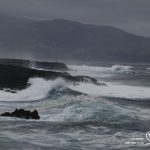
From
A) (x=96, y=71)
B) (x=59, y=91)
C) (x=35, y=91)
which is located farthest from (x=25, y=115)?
(x=96, y=71)

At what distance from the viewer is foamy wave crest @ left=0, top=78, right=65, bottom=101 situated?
37237 mm

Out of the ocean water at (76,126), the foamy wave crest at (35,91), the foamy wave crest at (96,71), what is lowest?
the ocean water at (76,126)

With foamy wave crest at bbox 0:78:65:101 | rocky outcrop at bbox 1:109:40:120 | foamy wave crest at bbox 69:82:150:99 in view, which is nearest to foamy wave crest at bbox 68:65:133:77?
foamy wave crest at bbox 69:82:150:99

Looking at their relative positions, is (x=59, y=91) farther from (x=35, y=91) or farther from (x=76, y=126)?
(x=76, y=126)

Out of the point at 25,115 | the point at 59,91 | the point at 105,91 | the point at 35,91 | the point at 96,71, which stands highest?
the point at 96,71

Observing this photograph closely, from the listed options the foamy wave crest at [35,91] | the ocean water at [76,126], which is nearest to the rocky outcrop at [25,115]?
the ocean water at [76,126]

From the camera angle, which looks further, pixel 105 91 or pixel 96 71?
pixel 96 71

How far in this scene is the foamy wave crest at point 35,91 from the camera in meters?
37.2

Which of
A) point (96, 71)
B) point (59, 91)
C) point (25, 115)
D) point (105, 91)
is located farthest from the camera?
point (96, 71)

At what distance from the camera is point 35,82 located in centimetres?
4338

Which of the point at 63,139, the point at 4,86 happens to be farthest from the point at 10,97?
the point at 63,139

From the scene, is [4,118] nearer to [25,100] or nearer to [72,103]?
[72,103]

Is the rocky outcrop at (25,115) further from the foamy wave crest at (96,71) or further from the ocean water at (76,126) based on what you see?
the foamy wave crest at (96,71)

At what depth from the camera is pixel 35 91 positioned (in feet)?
133
